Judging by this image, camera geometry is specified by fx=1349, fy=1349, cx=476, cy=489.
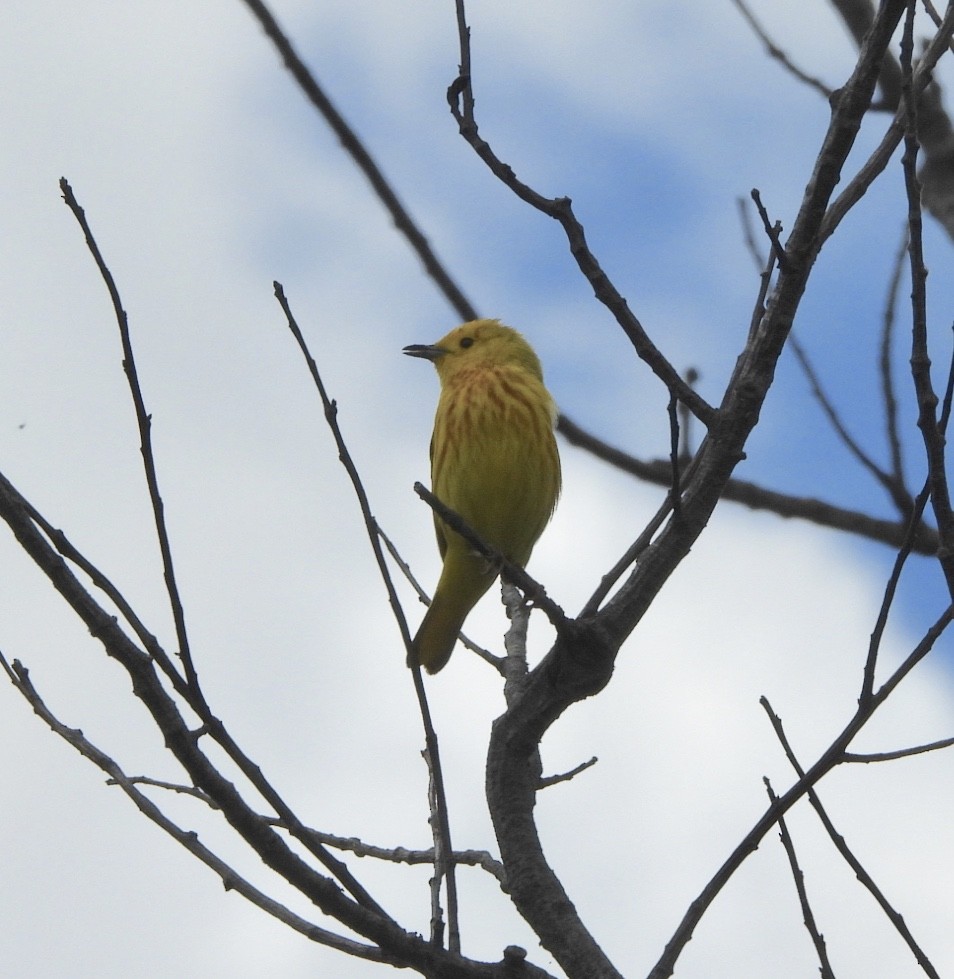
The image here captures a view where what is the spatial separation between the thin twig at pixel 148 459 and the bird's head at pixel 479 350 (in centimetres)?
464

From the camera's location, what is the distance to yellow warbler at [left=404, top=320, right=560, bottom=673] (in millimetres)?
6555

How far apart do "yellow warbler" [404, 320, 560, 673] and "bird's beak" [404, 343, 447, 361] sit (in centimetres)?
85

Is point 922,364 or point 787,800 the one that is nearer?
point 922,364

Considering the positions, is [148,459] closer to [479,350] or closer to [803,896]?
[803,896]

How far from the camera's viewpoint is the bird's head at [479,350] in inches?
301

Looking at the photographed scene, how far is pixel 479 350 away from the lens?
25.5ft

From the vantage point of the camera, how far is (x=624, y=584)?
11.3 feet

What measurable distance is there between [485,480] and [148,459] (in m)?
3.76

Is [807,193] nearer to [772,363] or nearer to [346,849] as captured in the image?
[772,363]

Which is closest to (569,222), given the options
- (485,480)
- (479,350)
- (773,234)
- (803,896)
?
(773,234)

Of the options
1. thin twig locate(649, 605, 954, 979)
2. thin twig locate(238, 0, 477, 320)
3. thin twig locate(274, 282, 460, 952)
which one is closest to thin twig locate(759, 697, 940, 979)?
thin twig locate(649, 605, 954, 979)

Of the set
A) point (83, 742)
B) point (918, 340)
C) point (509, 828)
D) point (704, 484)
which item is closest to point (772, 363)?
point (704, 484)

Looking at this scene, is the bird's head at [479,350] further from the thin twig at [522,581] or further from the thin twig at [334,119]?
the thin twig at [334,119]

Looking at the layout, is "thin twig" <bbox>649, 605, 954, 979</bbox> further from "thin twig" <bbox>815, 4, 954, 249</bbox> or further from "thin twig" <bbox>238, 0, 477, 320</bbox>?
"thin twig" <bbox>238, 0, 477, 320</bbox>
